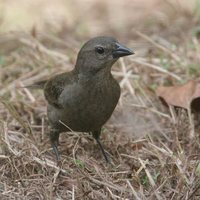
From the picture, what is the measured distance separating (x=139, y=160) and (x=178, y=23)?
363 cm

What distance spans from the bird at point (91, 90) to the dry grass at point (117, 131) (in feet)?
0.83

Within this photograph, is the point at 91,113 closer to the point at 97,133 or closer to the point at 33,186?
the point at 97,133

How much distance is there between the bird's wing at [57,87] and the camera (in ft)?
17.3

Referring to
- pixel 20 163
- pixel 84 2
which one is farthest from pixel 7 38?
pixel 20 163

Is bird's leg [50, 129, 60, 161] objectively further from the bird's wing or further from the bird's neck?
the bird's neck

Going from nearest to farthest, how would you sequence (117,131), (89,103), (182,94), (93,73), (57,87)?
1. (89,103)
2. (93,73)
3. (57,87)
4. (182,94)
5. (117,131)

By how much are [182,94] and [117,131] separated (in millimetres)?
675

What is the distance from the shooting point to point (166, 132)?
5.62 m

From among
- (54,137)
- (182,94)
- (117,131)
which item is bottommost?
(117,131)

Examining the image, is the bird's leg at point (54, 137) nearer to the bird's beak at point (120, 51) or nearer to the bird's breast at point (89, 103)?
the bird's breast at point (89, 103)

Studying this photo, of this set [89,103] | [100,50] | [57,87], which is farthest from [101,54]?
[57,87]

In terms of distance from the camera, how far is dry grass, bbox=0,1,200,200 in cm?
444

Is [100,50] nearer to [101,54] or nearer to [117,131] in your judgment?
[101,54]

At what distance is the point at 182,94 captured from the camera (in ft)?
Result: 18.2
